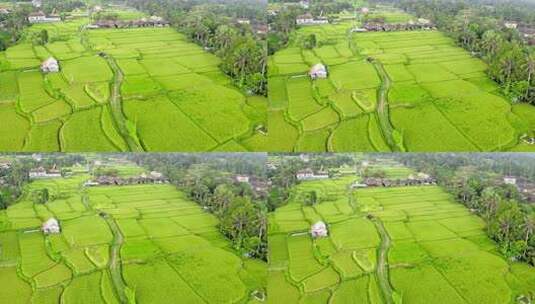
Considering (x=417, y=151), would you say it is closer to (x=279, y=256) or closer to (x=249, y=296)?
(x=279, y=256)

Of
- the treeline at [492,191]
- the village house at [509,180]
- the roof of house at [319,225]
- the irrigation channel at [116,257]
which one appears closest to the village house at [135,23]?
the irrigation channel at [116,257]

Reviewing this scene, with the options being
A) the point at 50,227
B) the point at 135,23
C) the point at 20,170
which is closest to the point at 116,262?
the point at 50,227

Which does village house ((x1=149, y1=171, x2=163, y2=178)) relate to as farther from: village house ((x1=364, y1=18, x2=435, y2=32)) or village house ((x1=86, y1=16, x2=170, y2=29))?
village house ((x1=364, y1=18, x2=435, y2=32))

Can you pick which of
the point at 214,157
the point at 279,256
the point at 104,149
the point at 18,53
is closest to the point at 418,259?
the point at 279,256

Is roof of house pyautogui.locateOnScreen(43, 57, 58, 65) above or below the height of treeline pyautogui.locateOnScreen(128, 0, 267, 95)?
below

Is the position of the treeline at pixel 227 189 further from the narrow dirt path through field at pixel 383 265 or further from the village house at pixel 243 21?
the village house at pixel 243 21

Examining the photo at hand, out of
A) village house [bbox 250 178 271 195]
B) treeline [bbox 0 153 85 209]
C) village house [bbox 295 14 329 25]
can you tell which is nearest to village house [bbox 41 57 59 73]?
treeline [bbox 0 153 85 209]
